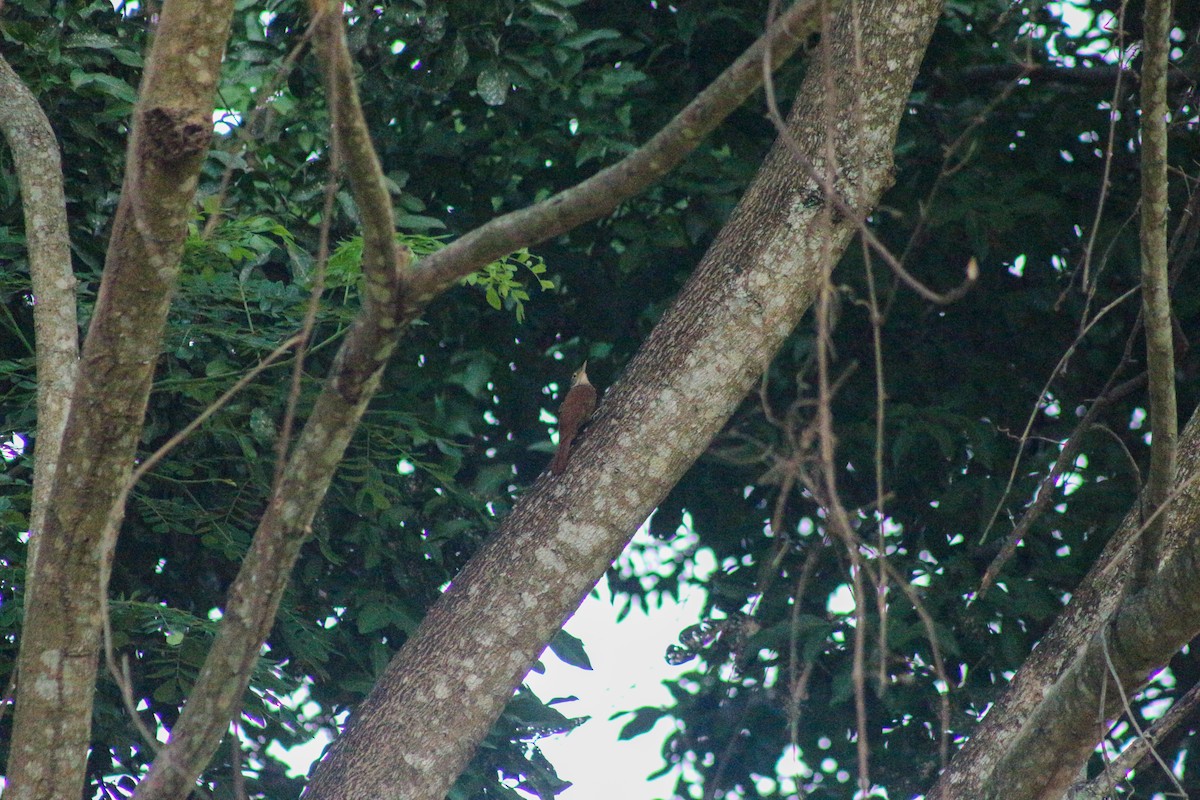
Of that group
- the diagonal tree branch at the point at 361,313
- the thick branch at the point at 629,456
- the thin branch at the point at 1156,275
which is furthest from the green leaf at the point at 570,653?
the thin branch at the point at 1156,275

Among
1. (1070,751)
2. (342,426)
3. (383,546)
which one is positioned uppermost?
(383,546)

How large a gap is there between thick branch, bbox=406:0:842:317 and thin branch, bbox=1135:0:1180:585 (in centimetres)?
79

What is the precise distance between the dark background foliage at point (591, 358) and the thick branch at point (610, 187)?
1.15 metres

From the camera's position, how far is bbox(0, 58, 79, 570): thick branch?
8.61 feet

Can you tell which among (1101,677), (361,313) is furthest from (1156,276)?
(361,313)

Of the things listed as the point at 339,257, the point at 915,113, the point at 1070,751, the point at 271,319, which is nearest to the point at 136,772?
the point at 271,319

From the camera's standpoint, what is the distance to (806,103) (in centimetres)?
317

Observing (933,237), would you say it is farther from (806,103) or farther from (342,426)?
(342,426)

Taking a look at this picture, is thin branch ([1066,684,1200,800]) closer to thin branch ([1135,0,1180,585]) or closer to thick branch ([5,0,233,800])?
thin branch ([1135,0,1180,585])

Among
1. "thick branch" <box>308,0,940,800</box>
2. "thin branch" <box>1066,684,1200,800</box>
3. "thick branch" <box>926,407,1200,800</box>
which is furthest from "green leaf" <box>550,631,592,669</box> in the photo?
"thin branch" <box>1066,684,1200,800</box>

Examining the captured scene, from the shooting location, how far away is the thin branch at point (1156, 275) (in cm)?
230

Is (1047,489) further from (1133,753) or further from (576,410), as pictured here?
(576,410)

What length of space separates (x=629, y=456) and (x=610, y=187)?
103 centimetres

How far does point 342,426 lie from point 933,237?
2916 mm
